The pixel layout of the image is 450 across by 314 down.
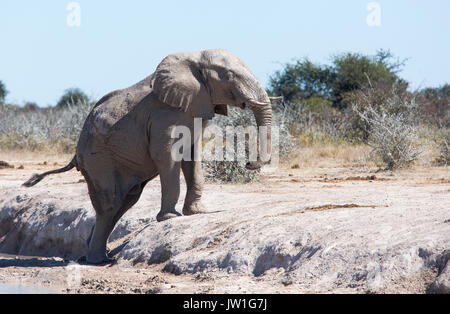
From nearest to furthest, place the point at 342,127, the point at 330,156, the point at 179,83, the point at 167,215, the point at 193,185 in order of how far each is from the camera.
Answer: the point at 179,83, the point at 167,215, the point at 193,185, the point at 330,156, the point at 342,127

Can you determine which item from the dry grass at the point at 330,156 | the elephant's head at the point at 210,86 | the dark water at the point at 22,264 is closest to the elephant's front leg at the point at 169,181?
the elephant's head at the point at 210,86

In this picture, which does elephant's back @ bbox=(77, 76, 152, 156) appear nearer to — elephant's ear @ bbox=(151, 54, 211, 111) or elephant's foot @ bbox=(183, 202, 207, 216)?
elephant's ear @ bbox=(151, 54, 211, 111)

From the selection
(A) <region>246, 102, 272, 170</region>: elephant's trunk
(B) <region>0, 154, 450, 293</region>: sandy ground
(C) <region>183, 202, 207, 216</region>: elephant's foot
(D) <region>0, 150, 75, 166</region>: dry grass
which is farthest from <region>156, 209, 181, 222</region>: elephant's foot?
(D) <region>0, 150, 75, 166</region>: dry grass

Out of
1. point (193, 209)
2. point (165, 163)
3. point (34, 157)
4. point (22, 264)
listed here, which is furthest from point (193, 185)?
point (34, 157)

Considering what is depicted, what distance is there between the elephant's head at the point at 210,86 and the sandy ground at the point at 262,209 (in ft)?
3.78

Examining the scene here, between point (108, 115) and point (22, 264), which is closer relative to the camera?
point (108, 115)

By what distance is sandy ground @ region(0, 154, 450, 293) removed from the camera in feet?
21.6

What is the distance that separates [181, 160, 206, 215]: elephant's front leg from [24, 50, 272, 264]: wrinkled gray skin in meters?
0.01

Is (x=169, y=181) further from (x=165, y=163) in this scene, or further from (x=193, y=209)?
(x=193, y=209)

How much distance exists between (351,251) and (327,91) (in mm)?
24830

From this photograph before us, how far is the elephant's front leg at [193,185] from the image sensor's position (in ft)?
29.1

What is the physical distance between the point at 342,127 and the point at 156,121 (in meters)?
12.2

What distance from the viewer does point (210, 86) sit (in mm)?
8609

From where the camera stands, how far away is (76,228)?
10.3m
